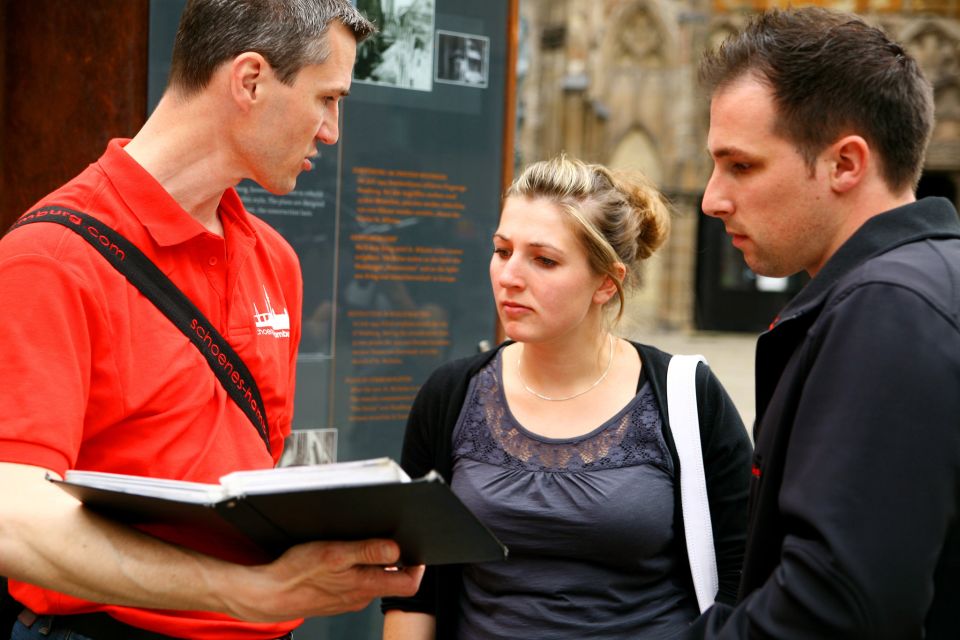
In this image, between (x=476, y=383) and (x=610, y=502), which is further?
(x=476, y=383)

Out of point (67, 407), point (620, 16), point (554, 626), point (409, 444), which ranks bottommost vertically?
point (554, 626)

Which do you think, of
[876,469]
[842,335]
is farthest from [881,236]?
[876,469]

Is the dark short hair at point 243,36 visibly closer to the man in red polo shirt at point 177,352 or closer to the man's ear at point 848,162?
the man in red polo shirt at point 177,352

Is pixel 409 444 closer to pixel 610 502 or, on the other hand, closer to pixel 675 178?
pixel 610 502

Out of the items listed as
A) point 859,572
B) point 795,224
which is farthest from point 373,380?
point 859,572

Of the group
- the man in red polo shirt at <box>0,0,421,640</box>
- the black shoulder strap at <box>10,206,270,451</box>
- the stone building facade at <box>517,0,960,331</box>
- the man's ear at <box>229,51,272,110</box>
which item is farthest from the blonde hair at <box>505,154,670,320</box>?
the stone building facade at <box>517,0,960,331</box>

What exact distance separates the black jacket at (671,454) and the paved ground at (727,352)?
33.1 ft

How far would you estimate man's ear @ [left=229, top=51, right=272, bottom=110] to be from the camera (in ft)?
7.87

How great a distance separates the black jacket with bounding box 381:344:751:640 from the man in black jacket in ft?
3.01

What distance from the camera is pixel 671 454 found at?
293 cm

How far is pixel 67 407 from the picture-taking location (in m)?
1.98

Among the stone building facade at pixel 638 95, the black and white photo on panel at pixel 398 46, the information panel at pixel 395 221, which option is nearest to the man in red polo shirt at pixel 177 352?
the information panel at pixel 395 221

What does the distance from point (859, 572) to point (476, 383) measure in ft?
5.61

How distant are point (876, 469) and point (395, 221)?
3.14m
